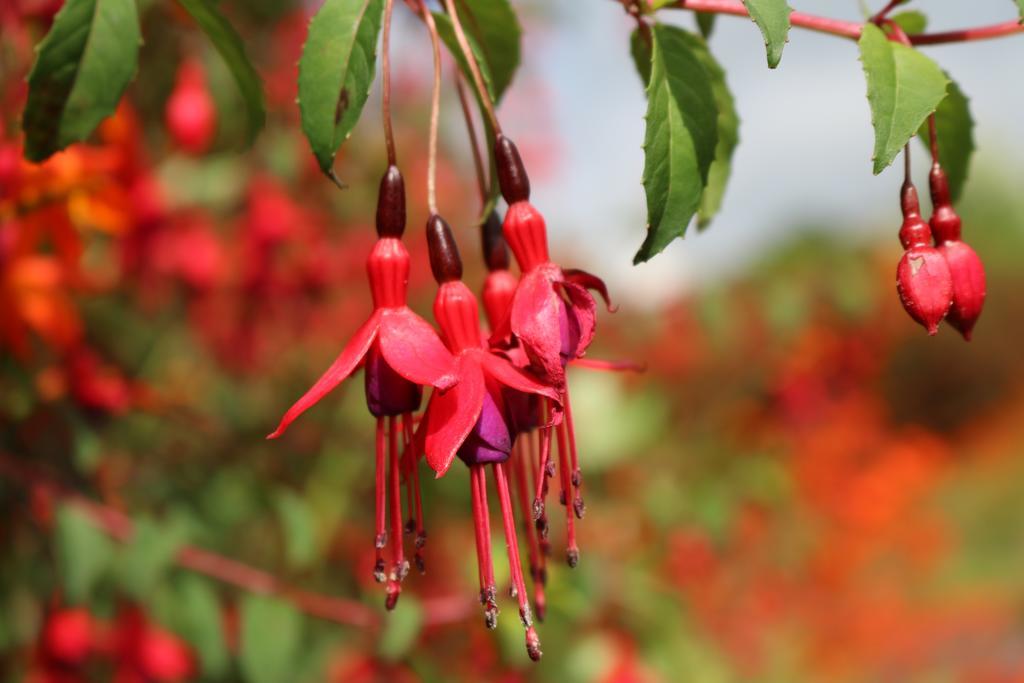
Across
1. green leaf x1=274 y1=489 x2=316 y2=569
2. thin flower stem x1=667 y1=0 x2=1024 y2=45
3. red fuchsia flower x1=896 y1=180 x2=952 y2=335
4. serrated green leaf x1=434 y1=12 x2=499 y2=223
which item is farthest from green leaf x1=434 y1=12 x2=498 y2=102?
green leaf x1=274 y1=489 x2=316 y2=569

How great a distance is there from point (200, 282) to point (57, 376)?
342mm

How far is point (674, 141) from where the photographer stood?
418 mm

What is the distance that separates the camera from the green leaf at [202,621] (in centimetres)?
86

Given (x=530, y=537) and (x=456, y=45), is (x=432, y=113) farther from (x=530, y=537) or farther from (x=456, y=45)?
(x=530, y=537)

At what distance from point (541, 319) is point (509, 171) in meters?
0.08

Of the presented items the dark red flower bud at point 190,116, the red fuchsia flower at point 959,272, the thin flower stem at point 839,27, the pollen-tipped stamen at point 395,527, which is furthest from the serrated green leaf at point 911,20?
the dark red flower bud at point 190,116

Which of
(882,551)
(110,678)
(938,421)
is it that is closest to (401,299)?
(110,678)

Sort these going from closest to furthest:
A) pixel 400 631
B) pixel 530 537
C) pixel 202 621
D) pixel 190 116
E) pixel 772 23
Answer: pixel 772 23 < pixel 530 537 < pixel 400 631 < pixel 202 621 < pixel 190 116

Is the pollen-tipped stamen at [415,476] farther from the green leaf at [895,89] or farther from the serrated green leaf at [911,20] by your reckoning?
the serrated green leaf at [911,20]

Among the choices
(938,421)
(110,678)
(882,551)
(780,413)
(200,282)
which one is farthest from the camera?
(938,421)

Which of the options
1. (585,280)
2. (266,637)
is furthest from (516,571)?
(266,637)

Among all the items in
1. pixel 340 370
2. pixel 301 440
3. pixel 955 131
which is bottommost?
pixel 301 440

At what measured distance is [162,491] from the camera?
49.7 inches

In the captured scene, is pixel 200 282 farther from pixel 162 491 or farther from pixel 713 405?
pixel 713 405
